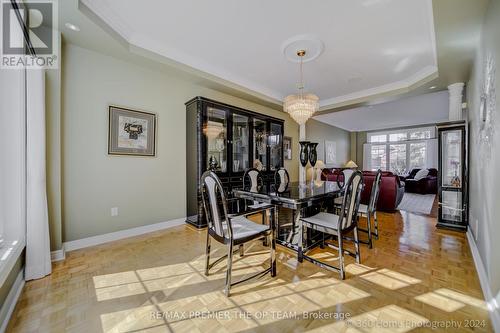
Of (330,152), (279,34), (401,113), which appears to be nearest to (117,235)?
(279,34)

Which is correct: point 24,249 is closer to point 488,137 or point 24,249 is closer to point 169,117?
point 169,117

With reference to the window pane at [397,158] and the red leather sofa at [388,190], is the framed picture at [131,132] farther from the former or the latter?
the window pane at [397,158]

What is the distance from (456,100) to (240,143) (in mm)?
3819

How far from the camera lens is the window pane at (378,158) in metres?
9.23

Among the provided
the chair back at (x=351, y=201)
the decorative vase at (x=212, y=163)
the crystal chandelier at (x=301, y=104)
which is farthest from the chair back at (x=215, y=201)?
the crystal chandelier at (x=301, y=104)

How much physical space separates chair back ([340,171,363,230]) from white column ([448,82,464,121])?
298 cm

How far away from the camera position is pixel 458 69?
2.95 metres

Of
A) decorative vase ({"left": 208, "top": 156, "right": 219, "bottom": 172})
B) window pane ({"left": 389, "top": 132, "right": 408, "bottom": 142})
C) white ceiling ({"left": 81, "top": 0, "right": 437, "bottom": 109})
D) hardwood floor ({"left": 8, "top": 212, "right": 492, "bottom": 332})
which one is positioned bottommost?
hardwood floor ({"left": 8, "top": 212, "right": 492, "bottom": 332})

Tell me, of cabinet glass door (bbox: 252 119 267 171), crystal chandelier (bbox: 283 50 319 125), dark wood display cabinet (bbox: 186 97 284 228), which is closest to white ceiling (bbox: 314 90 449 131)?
cabinet glass door (bbox: 252 119 267 171)

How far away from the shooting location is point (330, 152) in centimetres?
832

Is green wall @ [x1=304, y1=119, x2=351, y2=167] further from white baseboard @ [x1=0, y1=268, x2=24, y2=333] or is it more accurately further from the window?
white baseboard @ [x1=0, y1=268, x2=24, y2=333]

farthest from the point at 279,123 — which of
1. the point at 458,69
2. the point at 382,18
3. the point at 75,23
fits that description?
the point at 75,23

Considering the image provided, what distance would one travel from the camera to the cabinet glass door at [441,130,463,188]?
318 cm

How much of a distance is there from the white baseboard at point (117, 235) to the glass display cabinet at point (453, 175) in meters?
4.28
